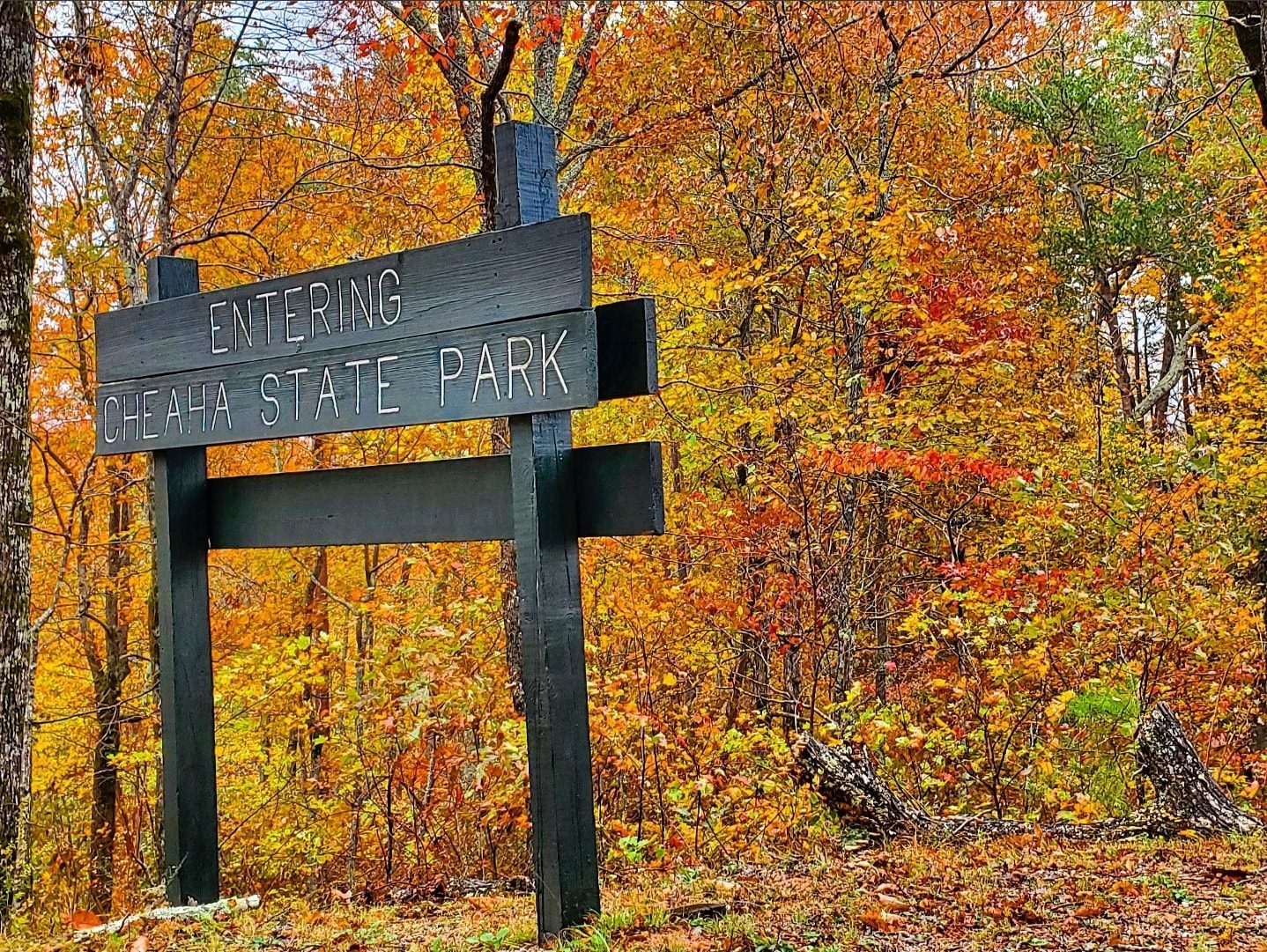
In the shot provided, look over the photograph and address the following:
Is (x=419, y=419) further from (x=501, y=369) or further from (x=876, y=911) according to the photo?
(x=876, y=911)

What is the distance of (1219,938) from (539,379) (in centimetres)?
272

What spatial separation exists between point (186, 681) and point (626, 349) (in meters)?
2.77

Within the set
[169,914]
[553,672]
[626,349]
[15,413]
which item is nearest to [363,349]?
[626,349]

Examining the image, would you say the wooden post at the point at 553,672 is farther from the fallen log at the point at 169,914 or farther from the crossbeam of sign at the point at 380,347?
the fallen log at the point at 169,914

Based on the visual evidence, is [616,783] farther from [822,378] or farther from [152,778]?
[152,778]

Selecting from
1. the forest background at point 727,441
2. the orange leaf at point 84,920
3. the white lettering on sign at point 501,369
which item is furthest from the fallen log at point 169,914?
the white lettering on sign at point 501,369

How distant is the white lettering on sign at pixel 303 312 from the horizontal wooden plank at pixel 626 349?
89 cm

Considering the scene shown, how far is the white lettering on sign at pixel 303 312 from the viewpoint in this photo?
4.23 meters

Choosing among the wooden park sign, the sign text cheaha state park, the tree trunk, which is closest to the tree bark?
the wooden park sign

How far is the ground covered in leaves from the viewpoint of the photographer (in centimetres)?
354

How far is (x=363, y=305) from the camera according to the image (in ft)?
14.1

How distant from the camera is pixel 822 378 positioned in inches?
435

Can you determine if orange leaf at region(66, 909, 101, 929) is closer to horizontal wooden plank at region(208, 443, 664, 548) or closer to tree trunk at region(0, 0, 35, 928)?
tree trunk at region(0, 0, 35, 928)

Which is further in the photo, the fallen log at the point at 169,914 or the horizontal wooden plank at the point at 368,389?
the fallen log at the point at 169,914
